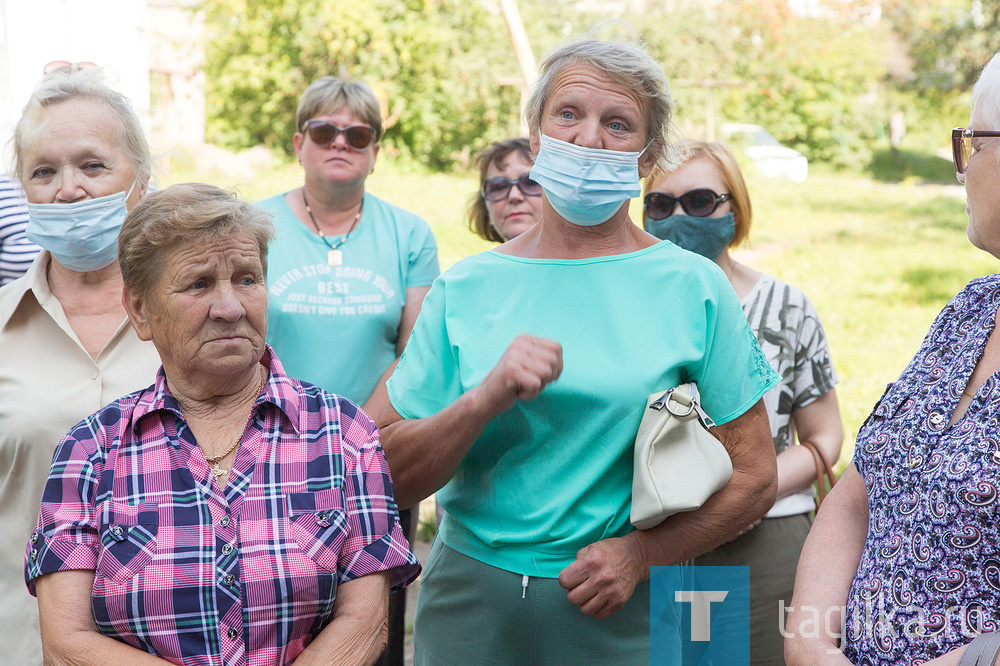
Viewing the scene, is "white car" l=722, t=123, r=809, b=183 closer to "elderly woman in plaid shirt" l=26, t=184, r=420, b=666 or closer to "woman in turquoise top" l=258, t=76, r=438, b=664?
"woman in turquoise top" l=258, t=76, r=438, b=664

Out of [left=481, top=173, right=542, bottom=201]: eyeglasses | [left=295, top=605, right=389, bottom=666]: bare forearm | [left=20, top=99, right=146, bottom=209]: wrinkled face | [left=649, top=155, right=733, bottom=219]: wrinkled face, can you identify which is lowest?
[left=295, top=605, right=389, bottom=666]: bare forearm

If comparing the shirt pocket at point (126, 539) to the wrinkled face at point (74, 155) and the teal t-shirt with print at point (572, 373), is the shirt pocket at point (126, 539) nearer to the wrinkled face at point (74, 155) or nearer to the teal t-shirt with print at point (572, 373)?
the teal t-shirt with print at point (572, 373)

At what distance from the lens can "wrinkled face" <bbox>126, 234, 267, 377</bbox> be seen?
2305 millimetres

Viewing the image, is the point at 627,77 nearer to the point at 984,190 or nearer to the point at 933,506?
the point at 984,190

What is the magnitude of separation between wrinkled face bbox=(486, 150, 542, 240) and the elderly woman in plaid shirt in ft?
6.49

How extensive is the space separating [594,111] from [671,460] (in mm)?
851

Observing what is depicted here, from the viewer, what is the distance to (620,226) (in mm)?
2463

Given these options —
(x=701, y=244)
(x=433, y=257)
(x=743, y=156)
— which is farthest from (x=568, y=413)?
(x=743, y=156)

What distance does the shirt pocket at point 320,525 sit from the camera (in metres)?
2.20

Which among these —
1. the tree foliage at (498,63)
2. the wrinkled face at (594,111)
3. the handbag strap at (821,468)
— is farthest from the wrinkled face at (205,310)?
the tree foliage at (498,63)

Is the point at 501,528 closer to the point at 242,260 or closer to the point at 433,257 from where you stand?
the point at 242,260

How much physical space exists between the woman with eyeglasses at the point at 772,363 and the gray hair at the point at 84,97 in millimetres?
1709

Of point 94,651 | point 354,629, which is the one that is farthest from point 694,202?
point 94,651

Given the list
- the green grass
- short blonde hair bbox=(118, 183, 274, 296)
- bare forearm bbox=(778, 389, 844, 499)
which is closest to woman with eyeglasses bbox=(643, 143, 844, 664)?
bare forearm bbox=(778, 389, 844, 499)
